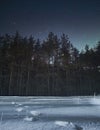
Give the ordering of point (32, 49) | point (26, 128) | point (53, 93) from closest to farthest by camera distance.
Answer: point (26, 128) → point (53, 93) → point (32, 49)

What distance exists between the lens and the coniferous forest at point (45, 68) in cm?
4656

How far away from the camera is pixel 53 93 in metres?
45.8

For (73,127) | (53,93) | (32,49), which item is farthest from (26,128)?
(32,49)

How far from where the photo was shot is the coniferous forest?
46.6 meters

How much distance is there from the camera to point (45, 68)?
157ft

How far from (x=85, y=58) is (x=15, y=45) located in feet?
46.4

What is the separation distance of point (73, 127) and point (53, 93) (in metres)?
37.1

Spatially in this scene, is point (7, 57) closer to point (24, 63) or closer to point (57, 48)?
point (24, 63)

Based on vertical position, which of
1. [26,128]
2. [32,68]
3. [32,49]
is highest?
[32,49]

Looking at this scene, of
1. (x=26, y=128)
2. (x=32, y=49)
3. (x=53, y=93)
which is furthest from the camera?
(x=32, y=49)

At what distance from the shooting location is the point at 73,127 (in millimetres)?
8906

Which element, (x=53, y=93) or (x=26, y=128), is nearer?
(x=26, y=128)

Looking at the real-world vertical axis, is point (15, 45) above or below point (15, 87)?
above

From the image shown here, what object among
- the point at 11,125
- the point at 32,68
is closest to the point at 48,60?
the point at 32,68
